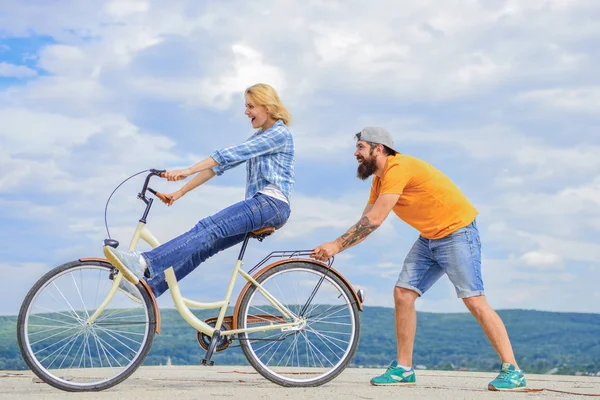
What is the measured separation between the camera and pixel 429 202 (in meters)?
5.98

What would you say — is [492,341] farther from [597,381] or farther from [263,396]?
[597,381]

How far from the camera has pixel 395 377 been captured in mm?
6273

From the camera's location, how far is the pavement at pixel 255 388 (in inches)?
208

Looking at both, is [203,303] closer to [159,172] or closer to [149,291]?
[149,291]

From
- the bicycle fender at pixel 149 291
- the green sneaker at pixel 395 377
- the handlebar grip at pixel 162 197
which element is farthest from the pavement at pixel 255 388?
the handlebar grip at pixel 162 197

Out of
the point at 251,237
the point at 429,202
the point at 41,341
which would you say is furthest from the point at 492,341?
the point at 41,341

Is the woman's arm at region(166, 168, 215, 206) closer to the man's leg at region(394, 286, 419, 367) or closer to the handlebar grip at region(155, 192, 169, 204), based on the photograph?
the handlebar grip at region(155, 192, 169, 204)

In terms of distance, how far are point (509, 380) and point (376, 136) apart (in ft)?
7.09

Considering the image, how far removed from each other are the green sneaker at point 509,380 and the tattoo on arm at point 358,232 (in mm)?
1573

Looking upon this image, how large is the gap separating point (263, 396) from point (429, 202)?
1.95m

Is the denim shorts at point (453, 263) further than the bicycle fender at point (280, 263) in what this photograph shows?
Yes

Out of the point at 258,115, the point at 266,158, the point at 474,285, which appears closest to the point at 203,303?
the point at 266,158

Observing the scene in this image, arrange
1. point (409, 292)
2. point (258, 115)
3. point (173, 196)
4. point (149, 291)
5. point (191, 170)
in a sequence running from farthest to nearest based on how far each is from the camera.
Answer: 1. point (409, 292)
2. point (173, 196)
3. point (258, 115)
4. point (149, 291)
5. point (191, 170)

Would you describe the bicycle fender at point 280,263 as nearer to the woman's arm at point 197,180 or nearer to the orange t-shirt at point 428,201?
the orange t-shirt at point 428,201
